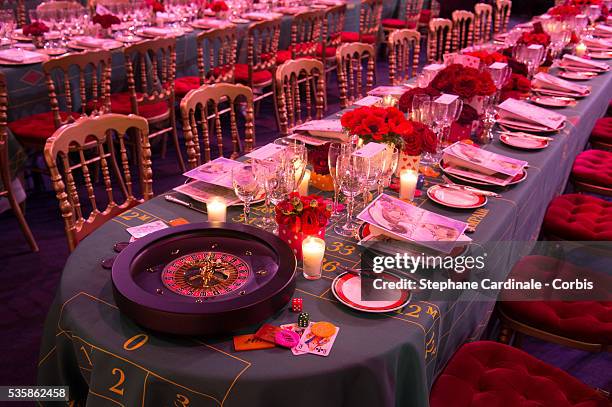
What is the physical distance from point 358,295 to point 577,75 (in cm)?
265

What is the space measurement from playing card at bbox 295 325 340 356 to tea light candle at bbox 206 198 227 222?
498 millimetres

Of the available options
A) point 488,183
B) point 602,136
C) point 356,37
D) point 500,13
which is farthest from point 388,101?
point 500,13

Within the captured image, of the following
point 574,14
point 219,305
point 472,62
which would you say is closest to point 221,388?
point 219,305

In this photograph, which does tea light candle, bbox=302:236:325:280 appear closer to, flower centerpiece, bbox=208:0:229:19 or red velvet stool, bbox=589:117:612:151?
red velvet stool, bbox=589:117:612:151

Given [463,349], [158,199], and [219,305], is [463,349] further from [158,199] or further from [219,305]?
[158,199]

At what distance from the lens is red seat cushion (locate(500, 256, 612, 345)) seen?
1655mm

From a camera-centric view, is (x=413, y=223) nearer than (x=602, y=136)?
Yes

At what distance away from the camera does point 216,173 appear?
180 centimetres

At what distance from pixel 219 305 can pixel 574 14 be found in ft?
12.7

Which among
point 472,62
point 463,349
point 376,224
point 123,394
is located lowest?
point 463,349

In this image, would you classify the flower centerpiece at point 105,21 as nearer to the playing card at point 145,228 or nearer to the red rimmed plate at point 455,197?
the playing card at point 145,228

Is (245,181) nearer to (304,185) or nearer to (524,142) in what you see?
(304,185)

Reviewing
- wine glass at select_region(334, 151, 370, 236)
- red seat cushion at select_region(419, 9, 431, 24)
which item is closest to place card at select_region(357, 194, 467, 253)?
wine glass at select_region(334, 151, 370, 236)

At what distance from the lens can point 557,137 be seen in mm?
2324
